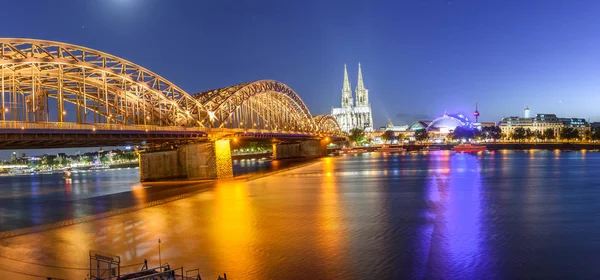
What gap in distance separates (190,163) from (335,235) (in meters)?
44.0

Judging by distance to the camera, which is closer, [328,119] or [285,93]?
[285,93]

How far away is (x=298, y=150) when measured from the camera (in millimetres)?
149250

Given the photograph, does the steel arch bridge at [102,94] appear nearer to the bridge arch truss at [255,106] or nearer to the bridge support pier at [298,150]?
the bridge arch truss at [255,106]

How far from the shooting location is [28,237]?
92.8 ft

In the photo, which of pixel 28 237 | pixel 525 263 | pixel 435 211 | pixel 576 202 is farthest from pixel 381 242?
pixel 576 202

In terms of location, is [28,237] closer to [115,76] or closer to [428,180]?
[115,76]

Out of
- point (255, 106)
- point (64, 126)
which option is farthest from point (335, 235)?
point (255, 106)

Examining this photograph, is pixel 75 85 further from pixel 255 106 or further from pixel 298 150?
pixel 298 150

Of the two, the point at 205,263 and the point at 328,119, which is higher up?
the point at 328,119

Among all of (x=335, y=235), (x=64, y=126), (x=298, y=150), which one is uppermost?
(x=64, y=126)

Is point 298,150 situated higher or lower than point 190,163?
higher

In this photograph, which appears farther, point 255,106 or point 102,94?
point 255,106

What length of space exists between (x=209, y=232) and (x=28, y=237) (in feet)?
32.1

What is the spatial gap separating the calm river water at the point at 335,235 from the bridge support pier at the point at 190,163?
1832 centimetres
